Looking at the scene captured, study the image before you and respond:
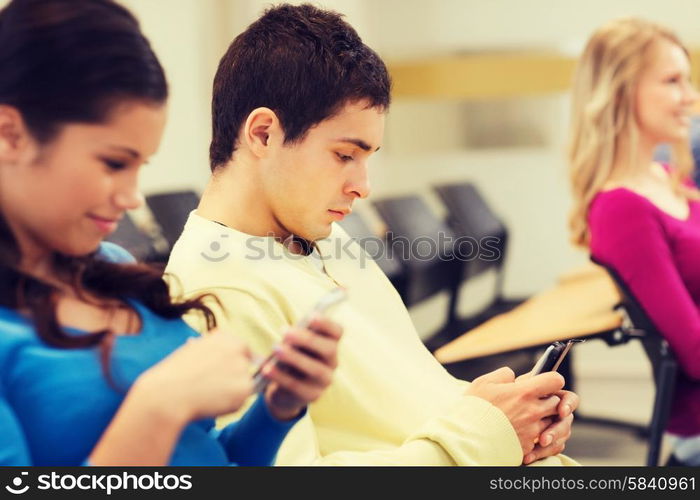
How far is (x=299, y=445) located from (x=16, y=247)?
11.7 inches

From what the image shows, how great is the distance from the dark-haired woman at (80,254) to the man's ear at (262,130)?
0.19m

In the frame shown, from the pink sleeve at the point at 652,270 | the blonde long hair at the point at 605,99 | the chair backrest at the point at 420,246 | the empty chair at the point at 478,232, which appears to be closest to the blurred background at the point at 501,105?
the empty chair at the point at 478,232

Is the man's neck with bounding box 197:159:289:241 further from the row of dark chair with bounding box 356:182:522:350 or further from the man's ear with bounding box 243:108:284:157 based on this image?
the row of dark chair with bounding box 356:182:522:350

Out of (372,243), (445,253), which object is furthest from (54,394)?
(445,253)

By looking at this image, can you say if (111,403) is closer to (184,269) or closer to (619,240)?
(184,269)

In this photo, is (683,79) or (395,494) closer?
(395,494)

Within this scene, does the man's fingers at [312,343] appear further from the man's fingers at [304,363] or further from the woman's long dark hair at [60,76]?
the woman's long dark hair at [60,76]

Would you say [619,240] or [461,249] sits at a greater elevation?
[619,240]

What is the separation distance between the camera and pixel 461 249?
3215mm

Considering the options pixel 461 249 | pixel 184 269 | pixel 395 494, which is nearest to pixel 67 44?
pixel 184 269

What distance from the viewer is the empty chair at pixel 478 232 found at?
3336 millimetres

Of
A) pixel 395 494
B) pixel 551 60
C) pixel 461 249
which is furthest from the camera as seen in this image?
pixel 551 60

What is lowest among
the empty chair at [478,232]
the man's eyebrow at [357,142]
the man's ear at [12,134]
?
the empty chair at [478,232]

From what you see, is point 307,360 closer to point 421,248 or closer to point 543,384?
point 543,384
